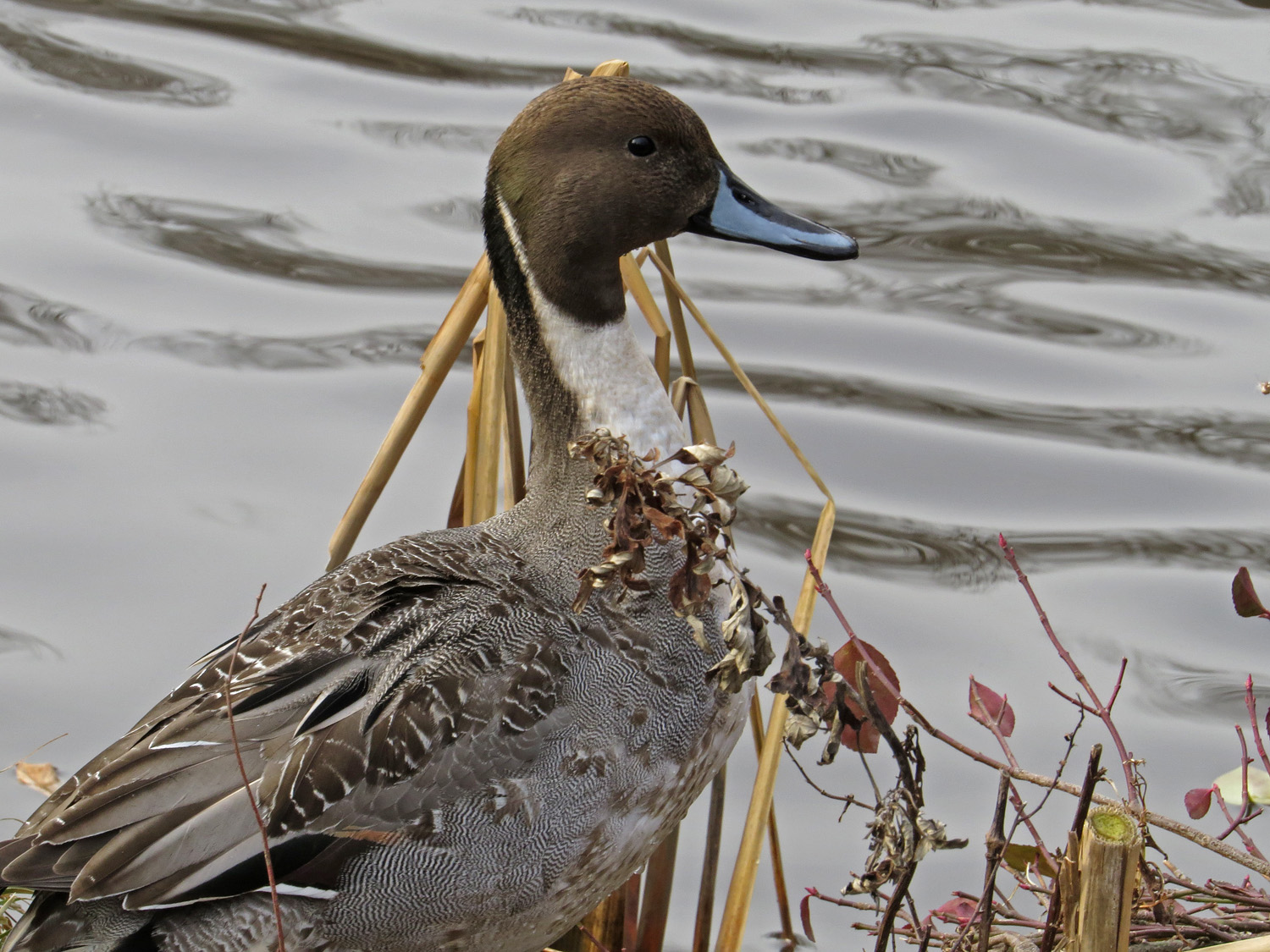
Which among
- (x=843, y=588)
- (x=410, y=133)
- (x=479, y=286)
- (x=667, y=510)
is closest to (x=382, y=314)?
(x=410, y=133)

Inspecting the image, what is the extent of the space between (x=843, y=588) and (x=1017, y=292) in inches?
63.0

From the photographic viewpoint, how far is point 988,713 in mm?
2549

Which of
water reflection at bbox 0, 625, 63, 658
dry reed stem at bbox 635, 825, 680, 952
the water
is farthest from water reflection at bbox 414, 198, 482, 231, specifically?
dry reed stem at bbox 635, 825, 680, 952

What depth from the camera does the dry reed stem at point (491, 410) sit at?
3.25 m

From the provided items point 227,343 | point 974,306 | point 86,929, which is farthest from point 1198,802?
point 227,343

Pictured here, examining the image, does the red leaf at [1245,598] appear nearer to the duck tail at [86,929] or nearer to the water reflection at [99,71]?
the duck tail at [86,929]

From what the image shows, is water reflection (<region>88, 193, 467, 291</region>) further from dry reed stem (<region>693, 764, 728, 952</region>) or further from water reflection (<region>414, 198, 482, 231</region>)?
dry reed stem (<region>693, 764, 728, 952</region>)

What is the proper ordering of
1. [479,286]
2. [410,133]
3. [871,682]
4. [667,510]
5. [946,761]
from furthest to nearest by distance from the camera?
[410,133] < [946,761] < [479,286] < [871,682] < [667,510]

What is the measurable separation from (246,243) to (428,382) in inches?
116

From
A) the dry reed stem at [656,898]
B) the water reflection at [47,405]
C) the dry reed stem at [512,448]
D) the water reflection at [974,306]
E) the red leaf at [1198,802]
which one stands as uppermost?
the dry reed stem at [512,448]

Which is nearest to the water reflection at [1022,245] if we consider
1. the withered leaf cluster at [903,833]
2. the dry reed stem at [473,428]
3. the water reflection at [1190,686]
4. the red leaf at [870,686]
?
the water reflection at [1190,686]

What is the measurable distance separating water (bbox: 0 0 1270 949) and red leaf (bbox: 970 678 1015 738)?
4.69 feet

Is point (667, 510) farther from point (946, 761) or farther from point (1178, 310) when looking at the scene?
point (1178, 310)

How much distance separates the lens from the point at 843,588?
4.70m
